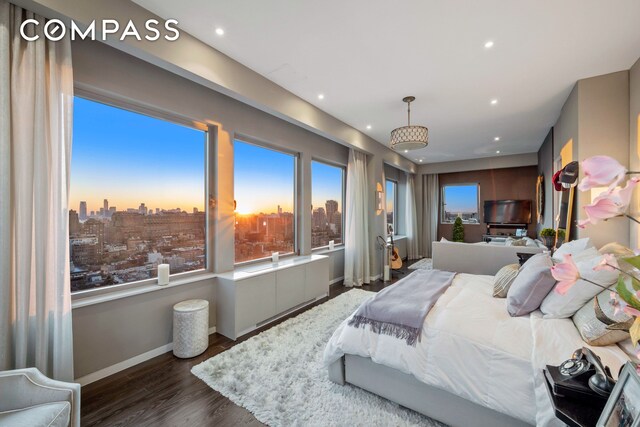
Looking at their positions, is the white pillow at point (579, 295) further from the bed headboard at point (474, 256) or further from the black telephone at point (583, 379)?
the bed headboard at point (474, 256)

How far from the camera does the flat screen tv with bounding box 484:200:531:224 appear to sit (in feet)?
22.2

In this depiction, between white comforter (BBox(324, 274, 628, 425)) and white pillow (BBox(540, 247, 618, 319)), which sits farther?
white pillow (BBox(540, 247, 618, 319))

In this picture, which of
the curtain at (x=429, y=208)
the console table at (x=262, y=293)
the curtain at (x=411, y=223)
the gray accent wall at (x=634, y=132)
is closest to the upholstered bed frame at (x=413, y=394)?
the console table at (x=262, y=293)

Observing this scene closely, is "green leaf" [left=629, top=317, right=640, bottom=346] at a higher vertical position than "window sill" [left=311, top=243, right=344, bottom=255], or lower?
higher

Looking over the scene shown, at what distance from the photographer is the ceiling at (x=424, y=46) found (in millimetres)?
2000

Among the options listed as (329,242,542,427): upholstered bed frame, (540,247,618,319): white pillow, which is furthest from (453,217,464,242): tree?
(329,242,542,427): upholstered bed frame

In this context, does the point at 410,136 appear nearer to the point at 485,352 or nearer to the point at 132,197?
the point at 485,352

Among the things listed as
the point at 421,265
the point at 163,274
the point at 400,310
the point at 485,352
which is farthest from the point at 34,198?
the point at 421,265

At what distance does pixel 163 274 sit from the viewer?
2557 mm

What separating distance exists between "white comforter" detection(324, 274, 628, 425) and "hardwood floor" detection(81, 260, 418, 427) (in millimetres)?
816

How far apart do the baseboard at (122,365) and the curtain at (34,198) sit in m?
0.36

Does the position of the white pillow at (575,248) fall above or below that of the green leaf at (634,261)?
below

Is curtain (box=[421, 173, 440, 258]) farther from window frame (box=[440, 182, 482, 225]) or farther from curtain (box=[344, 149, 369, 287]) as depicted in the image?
curtain (box=[344, 149, 369, 287])

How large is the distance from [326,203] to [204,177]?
2458 mm
